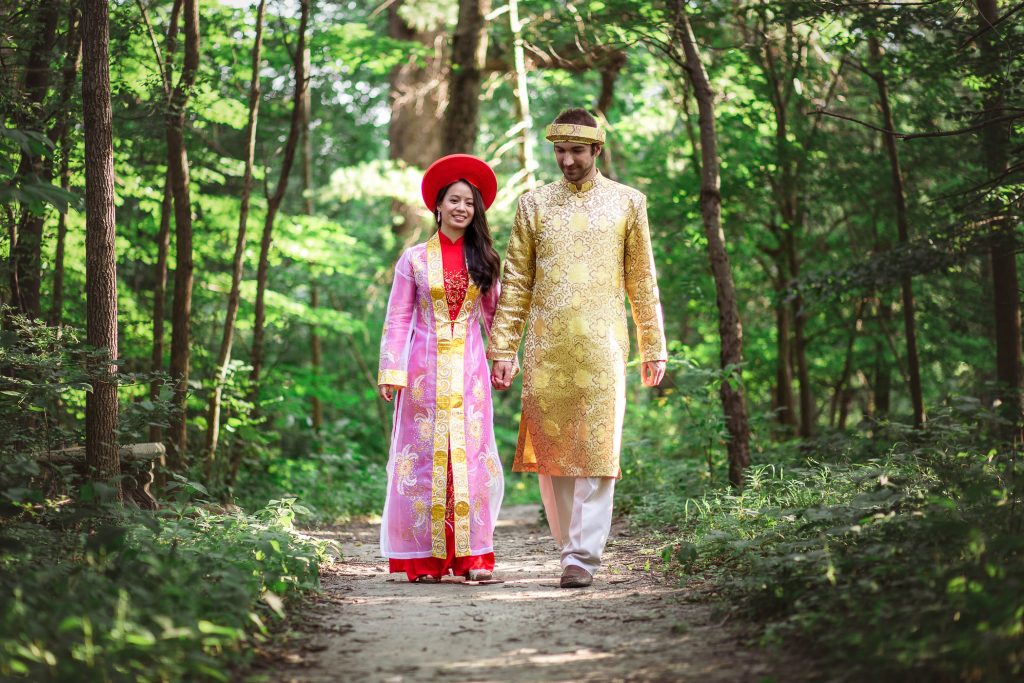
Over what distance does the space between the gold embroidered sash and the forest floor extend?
1.09 ft

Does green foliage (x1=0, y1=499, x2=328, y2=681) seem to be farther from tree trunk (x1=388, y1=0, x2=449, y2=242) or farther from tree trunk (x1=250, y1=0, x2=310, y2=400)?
tree trunk (x1=388, y1=0, x2=449, y2=242)

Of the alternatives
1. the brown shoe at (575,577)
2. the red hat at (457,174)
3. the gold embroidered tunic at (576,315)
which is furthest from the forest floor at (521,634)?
the red hat at (457,174)

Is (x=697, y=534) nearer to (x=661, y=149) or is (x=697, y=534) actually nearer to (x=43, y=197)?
(x=43, y=197)

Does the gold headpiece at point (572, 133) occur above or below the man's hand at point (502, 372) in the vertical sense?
above

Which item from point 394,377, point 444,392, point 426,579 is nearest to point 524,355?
point 444,392

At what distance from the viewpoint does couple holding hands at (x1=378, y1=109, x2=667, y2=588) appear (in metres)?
5.28

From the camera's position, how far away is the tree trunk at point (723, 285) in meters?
7.45

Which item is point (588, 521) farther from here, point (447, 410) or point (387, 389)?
point (387, 389)

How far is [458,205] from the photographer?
5.80 m

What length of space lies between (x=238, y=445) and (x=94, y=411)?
4229mm

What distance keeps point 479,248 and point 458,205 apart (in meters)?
0.28

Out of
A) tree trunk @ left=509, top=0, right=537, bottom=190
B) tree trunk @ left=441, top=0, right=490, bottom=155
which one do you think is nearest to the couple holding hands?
tree trunk @ left=441, top=0, right=490, bottom=155

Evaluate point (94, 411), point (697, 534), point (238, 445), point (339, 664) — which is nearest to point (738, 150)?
point (238, 445)

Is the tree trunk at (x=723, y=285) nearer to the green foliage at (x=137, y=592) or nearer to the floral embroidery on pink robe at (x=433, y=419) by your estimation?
the floral embroidery on pink robe at (x=433, y=419)
